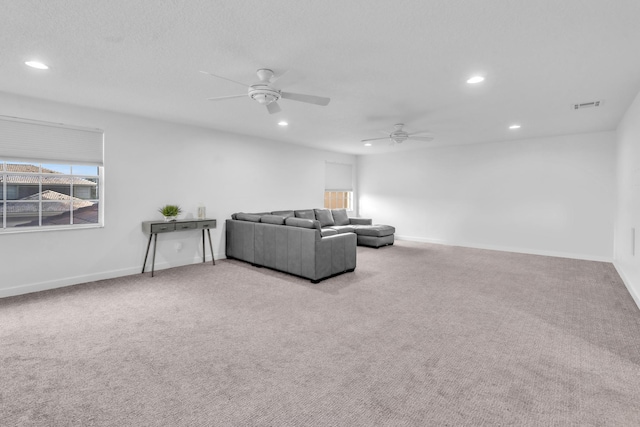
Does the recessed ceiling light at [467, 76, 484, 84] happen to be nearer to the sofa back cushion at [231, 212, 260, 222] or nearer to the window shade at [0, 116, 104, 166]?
the sofa back cushion at [231, 212, 260, 222]

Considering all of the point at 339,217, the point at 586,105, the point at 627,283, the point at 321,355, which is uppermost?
the point at 586,105

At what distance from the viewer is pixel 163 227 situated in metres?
4.64

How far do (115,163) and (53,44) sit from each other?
2283mm

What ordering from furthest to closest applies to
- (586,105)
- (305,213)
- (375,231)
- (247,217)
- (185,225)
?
(305,213), (375,231), (247,217), (185,225), (586,105)

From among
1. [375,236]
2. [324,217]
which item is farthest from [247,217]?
[375,236]

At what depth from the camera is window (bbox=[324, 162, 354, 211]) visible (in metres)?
8.48

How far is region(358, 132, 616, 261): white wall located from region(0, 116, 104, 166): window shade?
663 centimetres

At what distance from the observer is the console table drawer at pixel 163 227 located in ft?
15.0

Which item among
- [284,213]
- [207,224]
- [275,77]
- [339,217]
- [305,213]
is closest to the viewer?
[275,77]

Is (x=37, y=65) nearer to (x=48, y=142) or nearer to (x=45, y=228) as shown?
(x=48, y=142)

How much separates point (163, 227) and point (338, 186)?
16.9ft

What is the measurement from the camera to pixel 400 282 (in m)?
4.32

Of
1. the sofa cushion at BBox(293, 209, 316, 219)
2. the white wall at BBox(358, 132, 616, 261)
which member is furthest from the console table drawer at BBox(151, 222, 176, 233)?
the white wall at BBox(358, 132, 616, 261)

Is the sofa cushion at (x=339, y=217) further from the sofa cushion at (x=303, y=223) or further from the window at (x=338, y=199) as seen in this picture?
the sofa cushion at (x=303, y=223)
